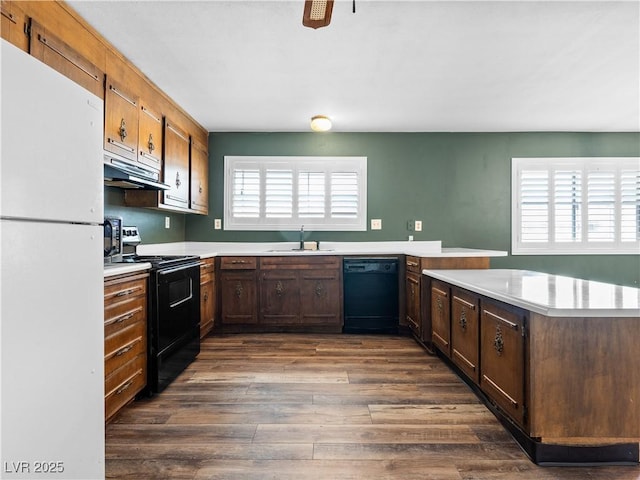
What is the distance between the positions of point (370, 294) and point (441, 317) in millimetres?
1161

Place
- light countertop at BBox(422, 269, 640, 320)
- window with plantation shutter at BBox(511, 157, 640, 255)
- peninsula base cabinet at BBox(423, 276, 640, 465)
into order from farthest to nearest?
1. window with plantation shutter at BBox(511, 157, 640, 255)
2. peninsula base cabinet at BBox(423, 276, 640, 465)
3. light countertop at BBox(422, 269, 640, 320)

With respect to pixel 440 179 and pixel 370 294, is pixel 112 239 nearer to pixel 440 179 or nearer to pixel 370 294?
pixel 370 294

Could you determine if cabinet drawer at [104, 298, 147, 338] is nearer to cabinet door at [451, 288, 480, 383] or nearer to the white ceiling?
the white ceiling

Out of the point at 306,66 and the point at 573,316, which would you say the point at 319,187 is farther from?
the point at 573,316

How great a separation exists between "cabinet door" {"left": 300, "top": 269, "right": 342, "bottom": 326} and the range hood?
5.69ft

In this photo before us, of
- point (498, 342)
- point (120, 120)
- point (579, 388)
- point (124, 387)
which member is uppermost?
point (120, 120)

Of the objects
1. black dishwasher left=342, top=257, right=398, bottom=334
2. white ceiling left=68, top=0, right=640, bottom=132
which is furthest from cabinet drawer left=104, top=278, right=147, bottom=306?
black dishwasher left=342, top=257, right=398, bottom=334

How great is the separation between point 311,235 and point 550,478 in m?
3.44

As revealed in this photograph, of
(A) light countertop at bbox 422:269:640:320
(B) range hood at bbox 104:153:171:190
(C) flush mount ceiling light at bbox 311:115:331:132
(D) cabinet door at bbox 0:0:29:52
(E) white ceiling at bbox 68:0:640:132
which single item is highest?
(E) white ceiling at bbox 68:0:640:132

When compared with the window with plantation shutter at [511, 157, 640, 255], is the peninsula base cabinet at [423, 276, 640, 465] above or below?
below

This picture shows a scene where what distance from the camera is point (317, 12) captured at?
67.2 inches

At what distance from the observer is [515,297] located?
1784mm

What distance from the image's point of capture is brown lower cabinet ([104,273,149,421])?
200 centimetres

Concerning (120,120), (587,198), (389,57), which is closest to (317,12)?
(389,57)
